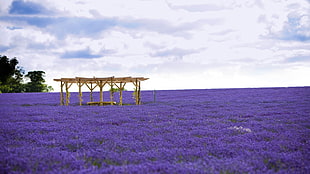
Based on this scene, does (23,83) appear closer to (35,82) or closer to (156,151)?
(35,82)

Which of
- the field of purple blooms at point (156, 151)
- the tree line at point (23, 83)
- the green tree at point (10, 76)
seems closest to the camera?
the field of purple blooms at point (156, 151)

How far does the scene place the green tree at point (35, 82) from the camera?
172 feet

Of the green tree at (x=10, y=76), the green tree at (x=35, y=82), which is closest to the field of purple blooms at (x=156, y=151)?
the green tree at (x=10, y=76)

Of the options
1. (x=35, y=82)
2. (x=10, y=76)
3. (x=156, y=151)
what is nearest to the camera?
(x=156, y=151)

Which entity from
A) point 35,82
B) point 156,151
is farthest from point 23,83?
point 156,151

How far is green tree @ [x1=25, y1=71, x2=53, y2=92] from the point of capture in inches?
2064

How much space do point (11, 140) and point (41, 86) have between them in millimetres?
50567

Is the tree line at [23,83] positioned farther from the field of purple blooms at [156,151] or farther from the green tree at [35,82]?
the field of purple blooms at [156,151]

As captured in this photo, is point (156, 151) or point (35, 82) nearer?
point (156, 151)

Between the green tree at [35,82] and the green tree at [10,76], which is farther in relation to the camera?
the green tree at [35,82]

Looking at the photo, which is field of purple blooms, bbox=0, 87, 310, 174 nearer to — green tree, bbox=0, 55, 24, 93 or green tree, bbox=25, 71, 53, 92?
green tree, bbox=0, 55, 24, 93

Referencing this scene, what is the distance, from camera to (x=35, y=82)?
53.3 metres

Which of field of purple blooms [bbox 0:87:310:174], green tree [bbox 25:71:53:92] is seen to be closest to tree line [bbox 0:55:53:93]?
green tree [bbox 25:71:53:92]

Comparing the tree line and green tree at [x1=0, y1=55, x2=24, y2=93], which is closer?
green tree at [x1=0, y1=55, x2=24, y2=93]
